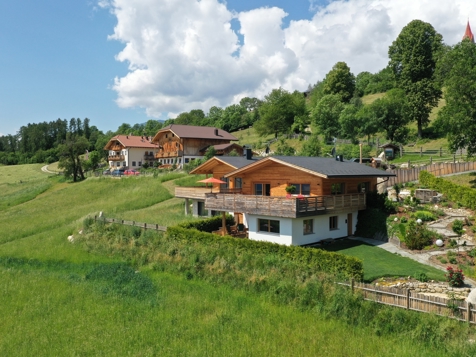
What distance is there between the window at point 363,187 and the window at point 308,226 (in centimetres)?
653

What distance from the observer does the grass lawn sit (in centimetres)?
1788

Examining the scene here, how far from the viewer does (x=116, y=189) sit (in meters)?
50.4

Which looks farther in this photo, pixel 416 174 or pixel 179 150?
pixel 179 150

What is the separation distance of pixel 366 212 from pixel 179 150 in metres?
42.5

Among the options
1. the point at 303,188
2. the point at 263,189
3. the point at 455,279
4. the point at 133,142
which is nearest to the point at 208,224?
the point at 263,189

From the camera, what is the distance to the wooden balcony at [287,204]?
22.8 metres

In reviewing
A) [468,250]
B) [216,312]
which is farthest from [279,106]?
[216,312]

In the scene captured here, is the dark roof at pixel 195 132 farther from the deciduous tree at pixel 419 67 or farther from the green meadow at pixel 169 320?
the green meadow at pixel 169 320

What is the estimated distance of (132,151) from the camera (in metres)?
74.4

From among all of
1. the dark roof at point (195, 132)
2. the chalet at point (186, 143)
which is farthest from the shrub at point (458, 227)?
the dark roof at point (195, 132)

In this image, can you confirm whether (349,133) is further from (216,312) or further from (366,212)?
(216,312)

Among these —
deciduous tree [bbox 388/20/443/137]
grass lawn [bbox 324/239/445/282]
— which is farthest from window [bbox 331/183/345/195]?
deciduous tree [bbox 388/20/443/137]

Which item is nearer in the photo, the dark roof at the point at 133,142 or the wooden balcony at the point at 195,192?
the wooden balcony at the point at 195,192

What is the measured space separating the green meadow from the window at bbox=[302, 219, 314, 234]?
766 centimetres
